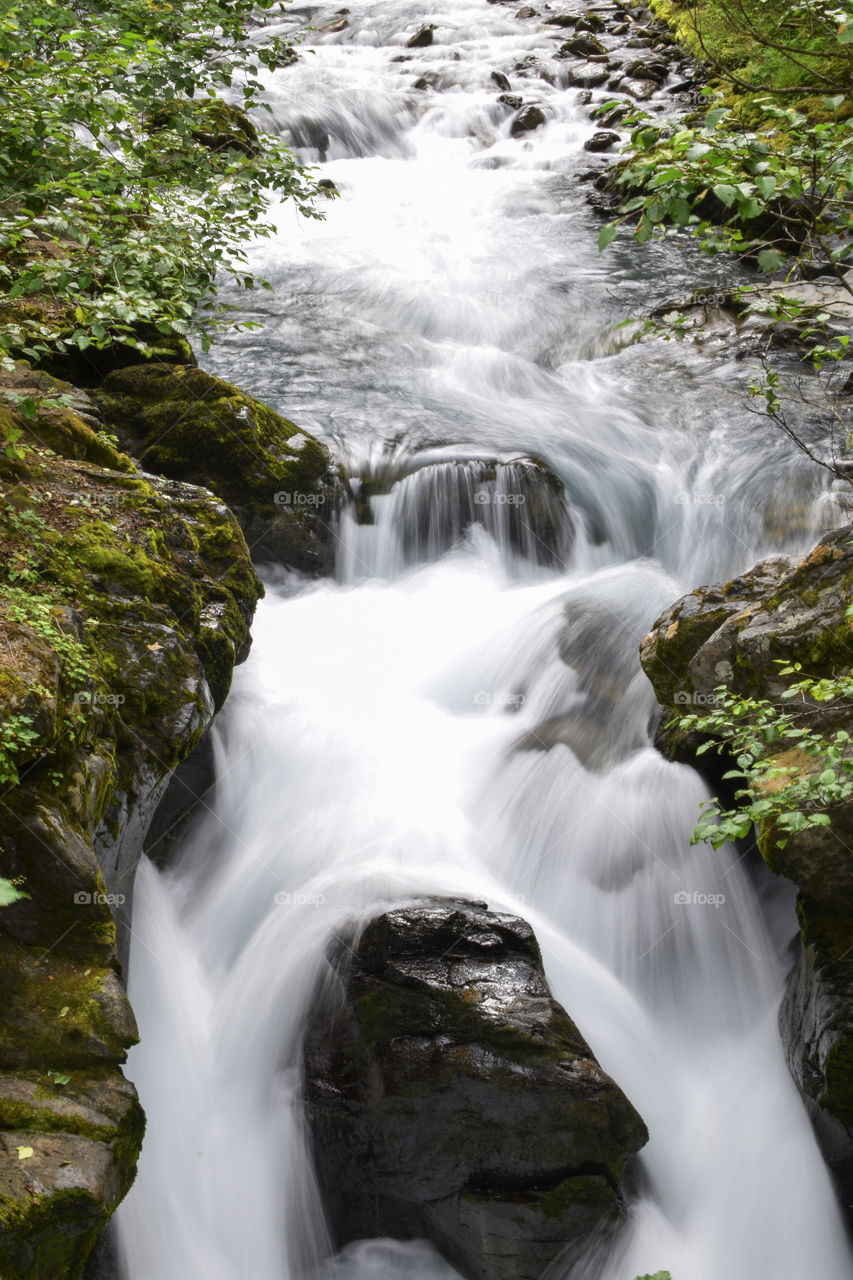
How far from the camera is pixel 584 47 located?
2083 centimetres

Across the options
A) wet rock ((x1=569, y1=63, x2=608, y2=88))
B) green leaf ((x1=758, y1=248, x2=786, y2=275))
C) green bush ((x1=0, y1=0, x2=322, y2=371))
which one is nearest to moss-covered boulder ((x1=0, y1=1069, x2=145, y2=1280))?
green bush ((x1=0, y1=0, x2=322, y2=371))

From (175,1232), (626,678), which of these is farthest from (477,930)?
(626,678)

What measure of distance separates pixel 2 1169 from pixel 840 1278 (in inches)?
135

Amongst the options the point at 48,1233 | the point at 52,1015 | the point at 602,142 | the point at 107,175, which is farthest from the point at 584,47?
the point at 48,1233

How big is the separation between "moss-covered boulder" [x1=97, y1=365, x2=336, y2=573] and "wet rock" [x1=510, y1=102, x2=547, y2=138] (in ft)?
44.7

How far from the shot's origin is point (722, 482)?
327 inches

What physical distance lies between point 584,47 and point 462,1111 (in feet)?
77.7

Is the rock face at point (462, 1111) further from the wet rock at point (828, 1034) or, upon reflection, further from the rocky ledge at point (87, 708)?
the rocky ledge at point (87, 708)

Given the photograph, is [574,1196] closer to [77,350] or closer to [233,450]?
[233,450]

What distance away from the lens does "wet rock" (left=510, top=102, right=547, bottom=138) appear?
58.0ft

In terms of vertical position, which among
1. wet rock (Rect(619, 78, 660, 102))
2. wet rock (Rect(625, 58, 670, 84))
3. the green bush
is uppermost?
wet rock (Rect(625, 58, 670, 84))

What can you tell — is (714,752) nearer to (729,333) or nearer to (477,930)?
(477,930)

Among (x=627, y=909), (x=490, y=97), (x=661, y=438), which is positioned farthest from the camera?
(x=490, y=97)

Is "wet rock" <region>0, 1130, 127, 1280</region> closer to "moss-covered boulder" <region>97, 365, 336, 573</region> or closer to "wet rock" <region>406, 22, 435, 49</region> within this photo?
"moss-covered boulder" <region>97, 365, 336, 573</region>
